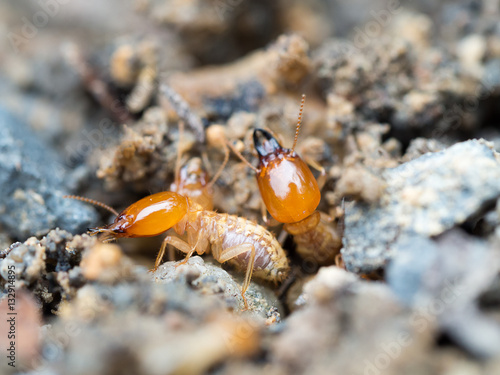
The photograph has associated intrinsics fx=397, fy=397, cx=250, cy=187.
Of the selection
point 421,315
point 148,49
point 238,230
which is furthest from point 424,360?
point 148,49

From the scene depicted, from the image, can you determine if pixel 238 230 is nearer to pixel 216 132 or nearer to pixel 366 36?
pixel 216 132

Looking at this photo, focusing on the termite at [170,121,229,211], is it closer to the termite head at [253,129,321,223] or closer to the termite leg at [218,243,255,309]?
the termite head at [253,129,321,223]

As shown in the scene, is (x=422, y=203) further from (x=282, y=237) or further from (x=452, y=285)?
(x=282, y=237)

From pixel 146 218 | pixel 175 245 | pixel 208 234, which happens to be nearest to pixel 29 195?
Result: pixel 146 218

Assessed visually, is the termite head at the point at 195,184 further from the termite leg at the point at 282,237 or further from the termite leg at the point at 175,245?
the termite leg at the point at 282,237

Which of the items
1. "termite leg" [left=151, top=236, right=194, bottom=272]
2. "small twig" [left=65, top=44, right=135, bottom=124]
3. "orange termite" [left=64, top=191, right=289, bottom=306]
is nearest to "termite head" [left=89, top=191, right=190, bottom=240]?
"orange termite" [left=64, top=191, right=289, bottom=306]

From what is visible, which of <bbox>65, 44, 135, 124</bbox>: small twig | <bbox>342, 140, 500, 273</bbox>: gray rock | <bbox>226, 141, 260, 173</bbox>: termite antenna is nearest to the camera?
<bbox>342, 140, 500, 273</bbox>: gray rock

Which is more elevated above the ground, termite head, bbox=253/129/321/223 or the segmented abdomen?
termite head, bbox=253/129/321/223
